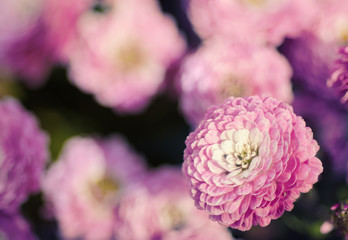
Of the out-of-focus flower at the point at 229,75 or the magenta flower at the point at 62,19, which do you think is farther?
the magenta flower at the point at 62,19

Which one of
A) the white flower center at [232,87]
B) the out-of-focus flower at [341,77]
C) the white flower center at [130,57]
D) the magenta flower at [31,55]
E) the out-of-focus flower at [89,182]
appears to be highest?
the out-of-focus flower at [341,77]

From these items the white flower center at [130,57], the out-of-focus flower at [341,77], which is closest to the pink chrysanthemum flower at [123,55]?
the white flower center at [130,57]

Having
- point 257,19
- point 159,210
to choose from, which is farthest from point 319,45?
point 159,210

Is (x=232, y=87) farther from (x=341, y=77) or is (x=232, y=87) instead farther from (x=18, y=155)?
(x=18, y=155)

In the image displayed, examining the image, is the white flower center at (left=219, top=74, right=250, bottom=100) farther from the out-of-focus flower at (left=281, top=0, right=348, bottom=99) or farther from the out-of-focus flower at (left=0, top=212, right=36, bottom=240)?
the out-of-focus flower at (left=0, top=212, right=36, bottom=240)

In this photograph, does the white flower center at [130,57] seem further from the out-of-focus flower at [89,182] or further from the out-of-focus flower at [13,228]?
the out-of-focus flower at [13,228]

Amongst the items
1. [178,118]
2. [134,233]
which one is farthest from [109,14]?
[134,233]

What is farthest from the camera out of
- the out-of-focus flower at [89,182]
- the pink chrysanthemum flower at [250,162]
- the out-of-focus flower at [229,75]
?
the out-of-focus flower at [89,182]
